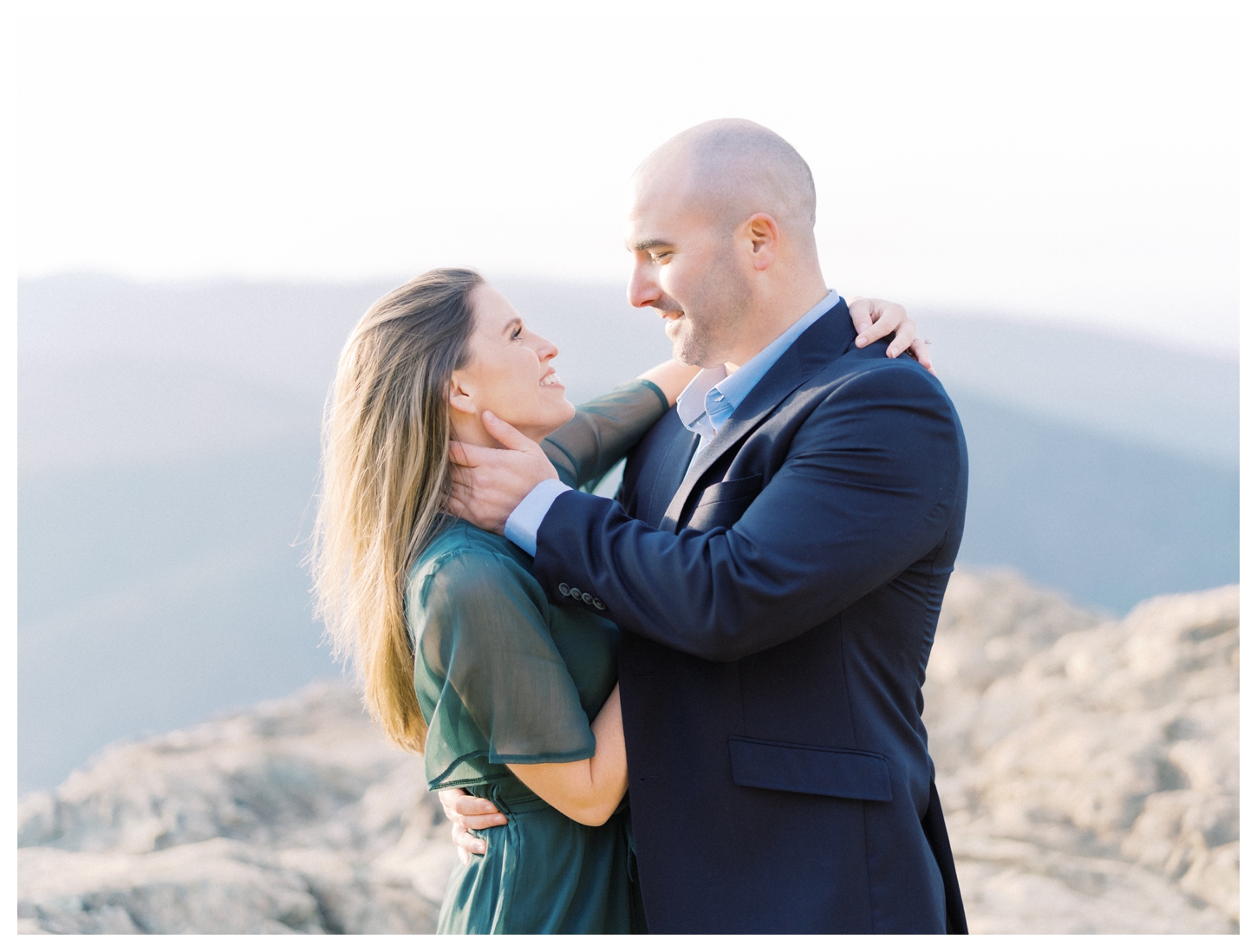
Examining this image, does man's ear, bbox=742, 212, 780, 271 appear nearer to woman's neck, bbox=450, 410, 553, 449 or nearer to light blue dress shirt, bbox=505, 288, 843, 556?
light blue dress shirt, bbox=505, 288, 843, 556

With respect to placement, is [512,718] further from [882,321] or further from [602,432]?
[882,321]

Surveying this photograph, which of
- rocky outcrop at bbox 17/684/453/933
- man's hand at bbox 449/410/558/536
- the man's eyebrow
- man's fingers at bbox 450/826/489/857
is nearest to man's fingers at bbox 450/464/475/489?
man's hand at bbox 449/410/558/536

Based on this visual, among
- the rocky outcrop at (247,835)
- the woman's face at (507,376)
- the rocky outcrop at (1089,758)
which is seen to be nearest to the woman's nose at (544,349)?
the woman's face at (507,376)

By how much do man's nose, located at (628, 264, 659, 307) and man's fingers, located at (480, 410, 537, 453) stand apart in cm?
43

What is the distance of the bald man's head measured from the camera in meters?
2.39

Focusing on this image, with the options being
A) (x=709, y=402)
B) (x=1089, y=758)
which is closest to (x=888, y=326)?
(x=709, y=402)

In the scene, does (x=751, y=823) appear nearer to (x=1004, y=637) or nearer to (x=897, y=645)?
(x=897, y=645)

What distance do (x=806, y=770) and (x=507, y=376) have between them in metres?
1.01

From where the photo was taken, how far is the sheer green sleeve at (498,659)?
206cm

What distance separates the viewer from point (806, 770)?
6.83ft

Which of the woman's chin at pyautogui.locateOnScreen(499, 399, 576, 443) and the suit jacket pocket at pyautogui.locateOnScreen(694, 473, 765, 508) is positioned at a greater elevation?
the woman's chin at pyautogui.locateOnScreen(499, 399, 576, 443)

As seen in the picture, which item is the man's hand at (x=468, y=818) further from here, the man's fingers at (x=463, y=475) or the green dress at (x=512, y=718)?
the man's fingers at (x=463, y=475)

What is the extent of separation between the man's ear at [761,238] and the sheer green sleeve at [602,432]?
2.25 feet

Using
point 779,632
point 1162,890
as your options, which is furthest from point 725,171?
point 1162,890
